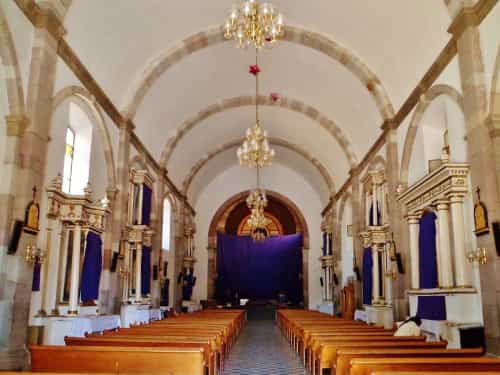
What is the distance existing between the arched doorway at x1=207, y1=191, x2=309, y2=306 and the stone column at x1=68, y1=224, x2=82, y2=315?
14.7 metres

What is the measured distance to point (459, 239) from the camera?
8156 mm

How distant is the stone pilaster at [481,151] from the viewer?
6641mm

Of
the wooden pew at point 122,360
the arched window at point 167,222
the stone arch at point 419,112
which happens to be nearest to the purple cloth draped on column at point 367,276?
the stone arch at point 419,112

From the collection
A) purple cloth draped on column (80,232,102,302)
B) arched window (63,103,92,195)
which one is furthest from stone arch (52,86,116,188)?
purple cloth draped on column (80,232,102,302)

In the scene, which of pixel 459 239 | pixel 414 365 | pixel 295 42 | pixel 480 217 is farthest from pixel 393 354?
pixel 295 42

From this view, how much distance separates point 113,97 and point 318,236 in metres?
14.8

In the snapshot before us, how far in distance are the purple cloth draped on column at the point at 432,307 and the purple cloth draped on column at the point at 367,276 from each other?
3.71 metres

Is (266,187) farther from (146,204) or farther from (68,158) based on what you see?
(68,158)

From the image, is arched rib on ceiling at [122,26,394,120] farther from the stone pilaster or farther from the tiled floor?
the tiled floor

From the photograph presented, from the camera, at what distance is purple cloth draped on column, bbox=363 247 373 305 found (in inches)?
528

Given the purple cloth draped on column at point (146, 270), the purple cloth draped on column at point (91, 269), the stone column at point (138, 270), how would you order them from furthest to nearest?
the purple cloth draped on column at point (146, 270), the stone column at point (138, 270), the purple cloth draped on column at point (91, 269)

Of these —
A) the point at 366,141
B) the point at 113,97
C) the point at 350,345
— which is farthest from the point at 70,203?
the point at 366,141

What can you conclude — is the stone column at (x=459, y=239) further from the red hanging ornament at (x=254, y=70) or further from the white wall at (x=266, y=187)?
the white wall at (x=266, y=187)

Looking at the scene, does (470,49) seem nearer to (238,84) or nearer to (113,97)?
(113,97)
